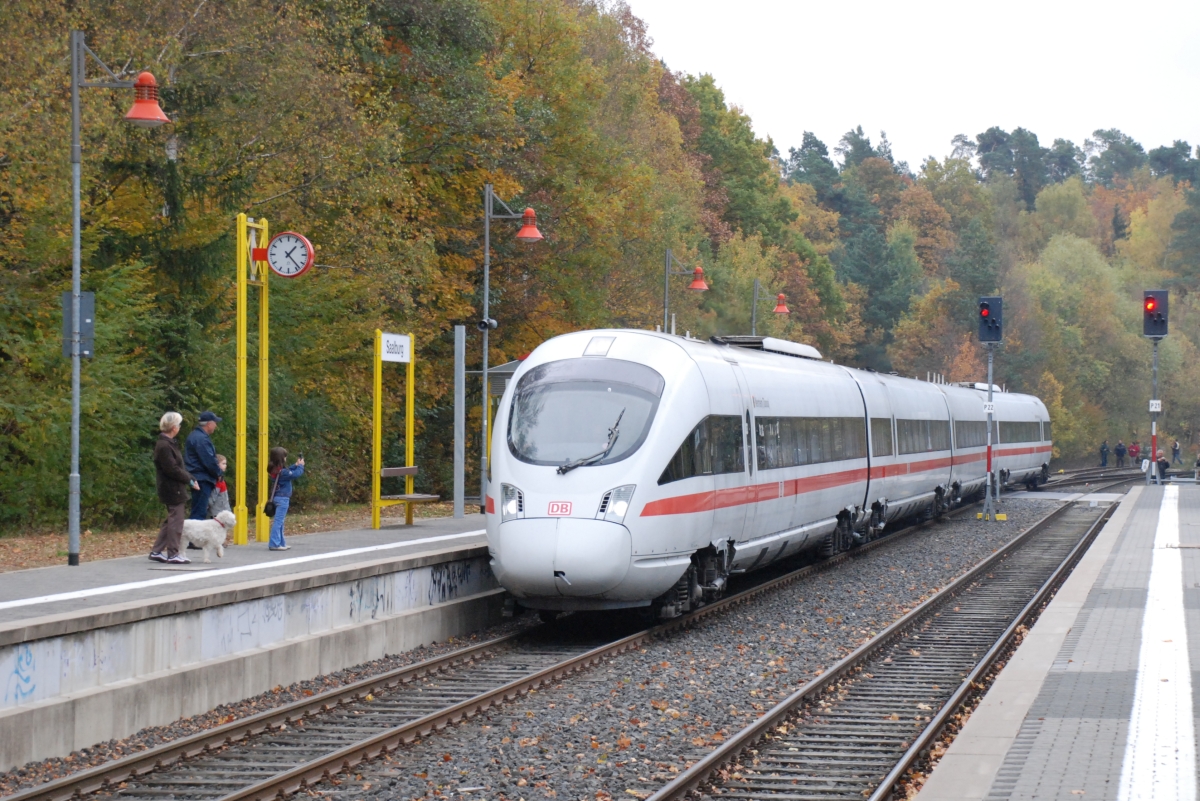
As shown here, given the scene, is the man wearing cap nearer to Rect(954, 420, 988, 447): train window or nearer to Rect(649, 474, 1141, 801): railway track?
Rect(649, 474, 1141, 801): railway track

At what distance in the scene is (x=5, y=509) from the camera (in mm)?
22781

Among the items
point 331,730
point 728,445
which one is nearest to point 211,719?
point 331,730

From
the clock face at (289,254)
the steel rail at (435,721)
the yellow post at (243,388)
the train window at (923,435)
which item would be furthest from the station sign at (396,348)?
the train window at (923,435)

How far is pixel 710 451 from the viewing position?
16234 mm

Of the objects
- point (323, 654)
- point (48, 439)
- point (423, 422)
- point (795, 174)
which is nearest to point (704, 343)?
point (323, 654)

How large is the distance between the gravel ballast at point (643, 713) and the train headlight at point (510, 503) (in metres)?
1.76

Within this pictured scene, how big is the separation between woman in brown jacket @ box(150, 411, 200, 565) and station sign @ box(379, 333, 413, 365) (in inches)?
225

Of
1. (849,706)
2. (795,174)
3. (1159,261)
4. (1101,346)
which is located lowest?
(849,706)

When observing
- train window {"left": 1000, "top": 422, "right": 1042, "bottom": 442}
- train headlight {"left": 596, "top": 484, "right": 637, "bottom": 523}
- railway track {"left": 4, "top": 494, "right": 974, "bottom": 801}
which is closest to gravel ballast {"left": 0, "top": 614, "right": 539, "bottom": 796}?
railway track {"left": 4, "top": 494, "right": 974, "bottom": 801}

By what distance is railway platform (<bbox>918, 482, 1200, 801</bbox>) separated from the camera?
→ 7.94m

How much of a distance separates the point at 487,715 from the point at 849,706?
2.90m

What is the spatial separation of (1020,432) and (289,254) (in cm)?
3394

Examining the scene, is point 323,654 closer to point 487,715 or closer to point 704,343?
point 487,715

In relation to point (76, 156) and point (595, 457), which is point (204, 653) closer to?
point (595, 457)
